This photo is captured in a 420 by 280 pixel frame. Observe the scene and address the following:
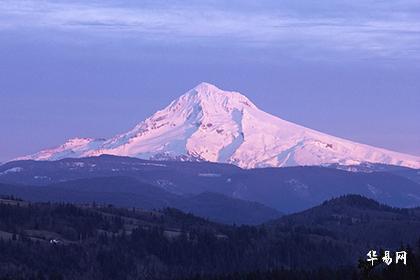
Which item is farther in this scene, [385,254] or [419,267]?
[419,267]

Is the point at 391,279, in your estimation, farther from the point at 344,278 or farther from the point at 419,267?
the point at 344,278

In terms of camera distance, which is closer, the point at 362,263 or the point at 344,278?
the point at 362,263

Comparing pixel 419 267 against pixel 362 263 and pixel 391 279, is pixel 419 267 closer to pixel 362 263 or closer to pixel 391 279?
pixel 391 279

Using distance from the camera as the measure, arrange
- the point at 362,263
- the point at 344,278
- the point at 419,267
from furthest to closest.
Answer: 1. the point at 344,278
2. the point at 419,267
3. the point at 362,263

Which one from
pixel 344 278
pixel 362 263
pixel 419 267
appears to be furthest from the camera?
pixel 344 278

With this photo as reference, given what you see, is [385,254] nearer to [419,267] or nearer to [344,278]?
[419,267]

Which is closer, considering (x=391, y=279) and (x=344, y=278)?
(x=391, y=279)

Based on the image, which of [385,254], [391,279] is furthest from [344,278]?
[385,254]
